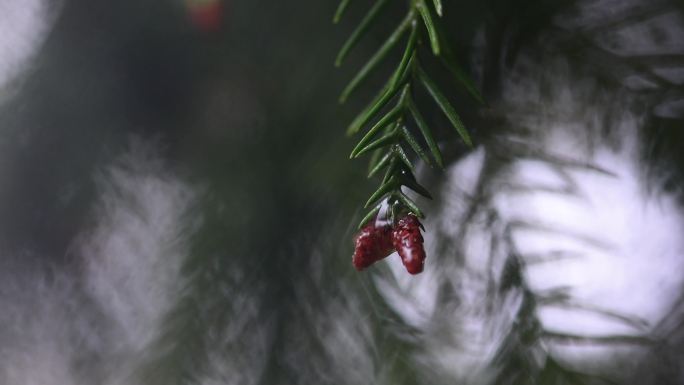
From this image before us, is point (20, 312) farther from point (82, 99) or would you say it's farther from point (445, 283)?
point (445, 283)

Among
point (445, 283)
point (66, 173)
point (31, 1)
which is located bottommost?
point (445, 283)

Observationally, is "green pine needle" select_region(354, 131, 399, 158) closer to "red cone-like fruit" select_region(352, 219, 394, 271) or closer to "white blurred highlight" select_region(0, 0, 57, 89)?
"red cone-like fruit" select_region(352, 219, 394, 271)

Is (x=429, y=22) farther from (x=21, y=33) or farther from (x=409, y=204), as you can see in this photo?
(x=21, y=33)

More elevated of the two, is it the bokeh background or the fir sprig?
the bokeh background

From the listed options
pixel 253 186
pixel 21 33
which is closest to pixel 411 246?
pixel 253 186

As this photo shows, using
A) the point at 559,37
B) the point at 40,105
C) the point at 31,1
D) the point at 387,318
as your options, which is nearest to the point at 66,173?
the point at 40,105

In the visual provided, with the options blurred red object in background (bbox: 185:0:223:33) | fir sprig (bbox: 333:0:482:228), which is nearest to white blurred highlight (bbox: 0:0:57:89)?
blurred red object in background (bbox: 185:0:223:33)
